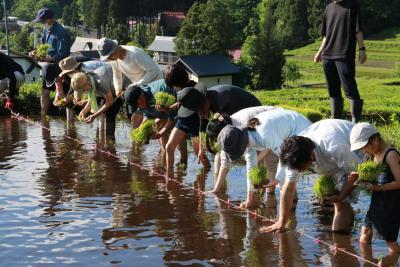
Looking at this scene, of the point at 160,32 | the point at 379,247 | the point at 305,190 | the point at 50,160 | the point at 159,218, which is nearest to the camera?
the point at 379,247

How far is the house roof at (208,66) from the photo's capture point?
5506 centimetres

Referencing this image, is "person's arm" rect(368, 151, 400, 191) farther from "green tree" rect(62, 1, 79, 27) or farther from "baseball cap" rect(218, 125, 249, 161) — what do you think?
"green tree" rect(62, 1, 79, 27)

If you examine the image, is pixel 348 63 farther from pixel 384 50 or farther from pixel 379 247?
pixel 384 50

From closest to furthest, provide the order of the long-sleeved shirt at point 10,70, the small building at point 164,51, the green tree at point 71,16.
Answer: the long-sleeved shirt at point 10,70 < the small building at point 164,51 < the green tree at point 71,16

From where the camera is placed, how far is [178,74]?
8547mm

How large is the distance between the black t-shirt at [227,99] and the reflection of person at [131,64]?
2.22 metres

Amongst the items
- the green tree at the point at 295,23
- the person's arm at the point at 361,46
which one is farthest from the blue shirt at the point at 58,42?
the green tree at the point at 295,23

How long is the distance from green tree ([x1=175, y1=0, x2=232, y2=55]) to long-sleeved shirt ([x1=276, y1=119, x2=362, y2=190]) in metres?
61.6

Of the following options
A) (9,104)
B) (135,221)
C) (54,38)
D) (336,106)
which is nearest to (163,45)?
(9,104)

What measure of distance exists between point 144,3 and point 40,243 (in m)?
102

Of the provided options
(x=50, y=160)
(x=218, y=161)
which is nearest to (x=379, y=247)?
(x=218, y=161)

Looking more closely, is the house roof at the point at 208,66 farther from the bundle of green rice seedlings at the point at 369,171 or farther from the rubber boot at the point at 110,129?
the bundle of green rice seedlings at the point at 369,171

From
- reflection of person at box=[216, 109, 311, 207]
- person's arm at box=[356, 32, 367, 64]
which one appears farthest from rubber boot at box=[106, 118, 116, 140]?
reflection of person at box=[216, 109, 311, 207]

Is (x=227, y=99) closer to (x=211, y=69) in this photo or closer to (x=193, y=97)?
(x=193, y=97)
